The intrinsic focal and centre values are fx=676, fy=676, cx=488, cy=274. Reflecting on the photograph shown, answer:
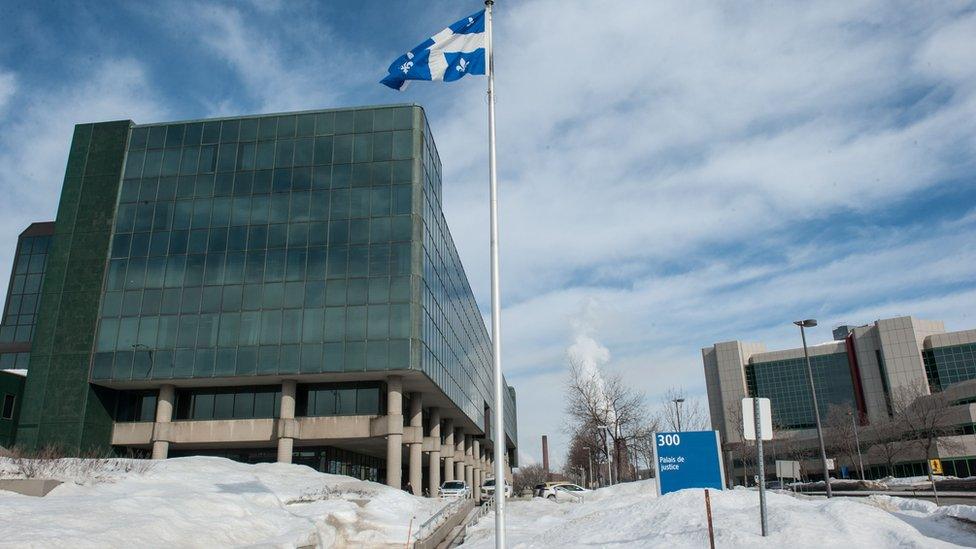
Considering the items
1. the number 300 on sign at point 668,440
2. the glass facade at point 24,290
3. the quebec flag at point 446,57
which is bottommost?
the number 300 on sign at point 668,440

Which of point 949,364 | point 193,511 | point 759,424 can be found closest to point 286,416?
point 193,511

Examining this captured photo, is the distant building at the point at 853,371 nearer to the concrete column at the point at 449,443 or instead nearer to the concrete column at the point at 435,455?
the concrete column at the point at 449,443

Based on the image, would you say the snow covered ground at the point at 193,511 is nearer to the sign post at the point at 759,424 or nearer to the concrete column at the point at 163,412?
the sign post at the point at 759,424

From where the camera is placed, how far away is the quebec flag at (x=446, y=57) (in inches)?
582

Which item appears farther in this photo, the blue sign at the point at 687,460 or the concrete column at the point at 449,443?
the concrete column at the point at 449,443

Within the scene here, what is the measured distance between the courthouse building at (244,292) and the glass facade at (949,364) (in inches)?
3363

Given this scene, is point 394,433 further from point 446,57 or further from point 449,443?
point 446,57

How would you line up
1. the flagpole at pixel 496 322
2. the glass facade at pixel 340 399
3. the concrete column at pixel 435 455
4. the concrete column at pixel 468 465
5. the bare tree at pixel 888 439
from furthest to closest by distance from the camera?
1. the concrete column at pixel 468 465
2. the bare tree at pixel 888 439
3. the concrete column at pixel 435 455
4. the glass facade at pixel 340 399
5. the flagpole at pixel 496 322

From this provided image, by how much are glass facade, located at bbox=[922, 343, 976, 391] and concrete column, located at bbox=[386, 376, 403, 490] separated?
8724 cm

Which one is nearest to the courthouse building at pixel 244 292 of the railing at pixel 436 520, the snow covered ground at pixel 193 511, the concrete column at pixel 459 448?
the snow covered ground at pixel 193 511

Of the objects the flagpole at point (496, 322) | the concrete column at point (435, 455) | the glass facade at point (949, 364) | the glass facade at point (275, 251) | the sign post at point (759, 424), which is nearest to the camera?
the flagpole at point (496, 322)

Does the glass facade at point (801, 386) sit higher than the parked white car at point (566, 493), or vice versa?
the glass facade at point (801, 386)

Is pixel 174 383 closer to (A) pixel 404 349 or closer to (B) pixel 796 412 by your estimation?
(A) pixel 404 349

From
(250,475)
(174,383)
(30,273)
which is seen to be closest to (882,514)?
(250,475)
